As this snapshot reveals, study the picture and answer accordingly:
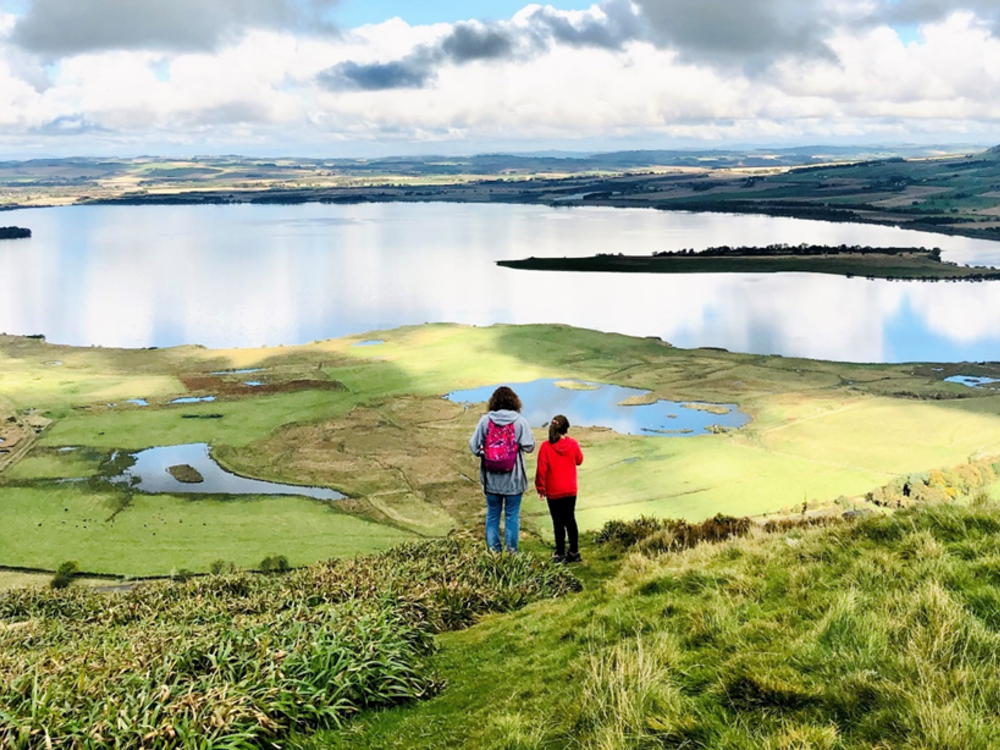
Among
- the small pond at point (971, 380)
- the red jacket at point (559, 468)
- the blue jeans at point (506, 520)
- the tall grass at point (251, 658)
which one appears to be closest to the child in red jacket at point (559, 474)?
the red jacket at point (559, 468)

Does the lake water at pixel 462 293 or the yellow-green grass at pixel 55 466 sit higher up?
the lake water at pixel 462 293

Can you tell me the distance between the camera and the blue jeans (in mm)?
10047

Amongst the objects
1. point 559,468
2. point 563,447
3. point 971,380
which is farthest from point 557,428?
point 971,380

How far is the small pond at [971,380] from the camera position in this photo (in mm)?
35656

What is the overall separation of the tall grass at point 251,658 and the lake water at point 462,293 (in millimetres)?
38394

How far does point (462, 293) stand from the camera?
6662cm

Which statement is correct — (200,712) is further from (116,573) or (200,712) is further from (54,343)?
(54,343)

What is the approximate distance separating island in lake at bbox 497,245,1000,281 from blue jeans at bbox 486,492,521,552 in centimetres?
6720

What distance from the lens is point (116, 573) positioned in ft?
59.6

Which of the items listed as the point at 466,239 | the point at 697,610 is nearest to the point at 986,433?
the point at 697,610

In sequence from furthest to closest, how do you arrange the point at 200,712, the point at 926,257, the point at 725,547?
the point at 926,257
the point at 725,547
the point at 200,712

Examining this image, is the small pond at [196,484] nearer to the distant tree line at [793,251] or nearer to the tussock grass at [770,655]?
the tussock grass at [770,655]

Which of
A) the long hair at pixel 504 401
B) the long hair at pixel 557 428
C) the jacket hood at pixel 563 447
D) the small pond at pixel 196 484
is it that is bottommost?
the small pond at pixel 196 484

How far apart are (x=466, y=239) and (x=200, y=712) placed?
104m
